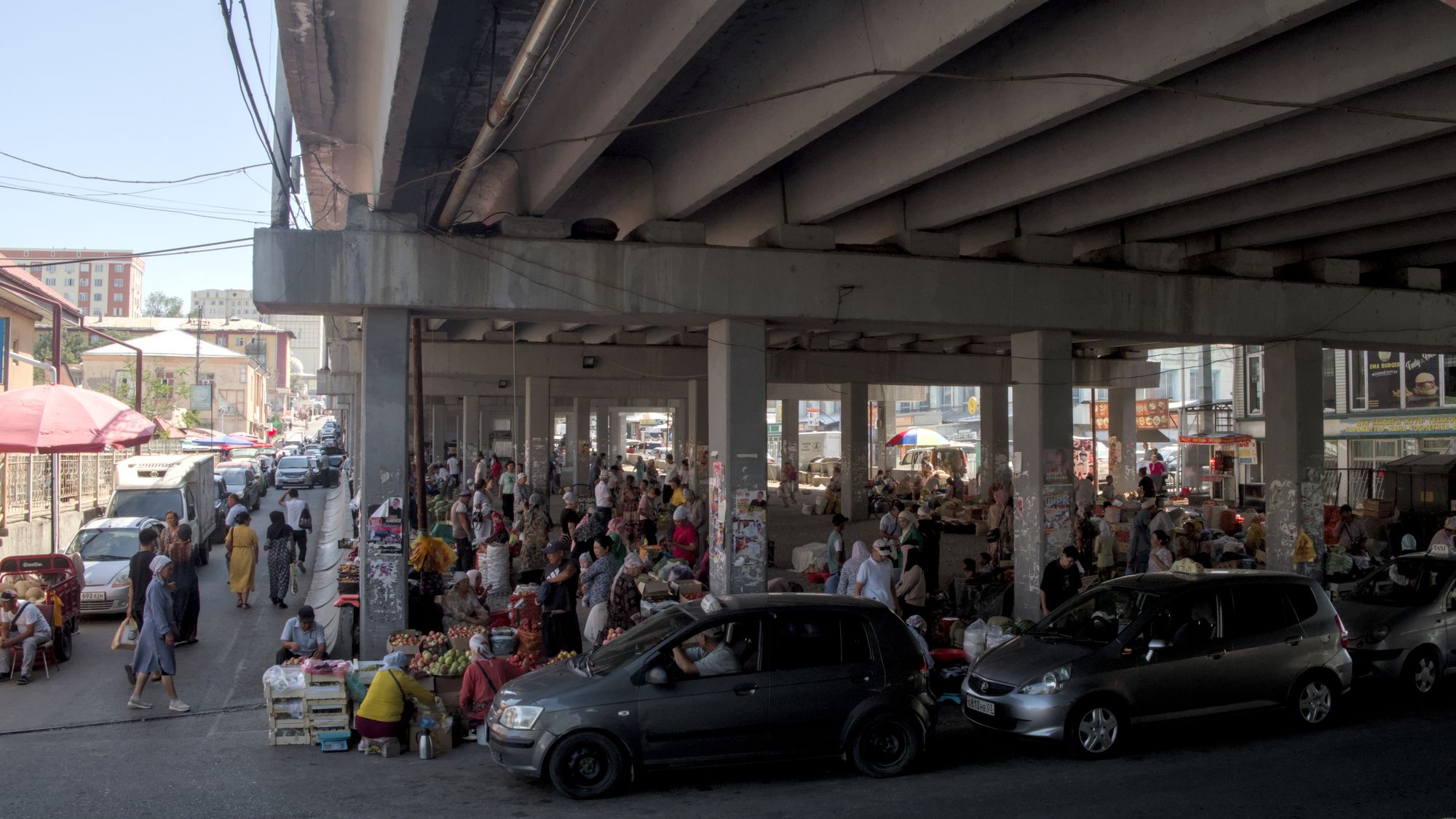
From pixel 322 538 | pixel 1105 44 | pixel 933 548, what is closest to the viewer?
pixel 1105 44

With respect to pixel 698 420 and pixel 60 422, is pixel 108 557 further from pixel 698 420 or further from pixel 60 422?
pixel 698 420

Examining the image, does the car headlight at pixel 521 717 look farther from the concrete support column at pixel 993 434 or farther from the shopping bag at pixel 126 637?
the concrete support column at pixel 993 434

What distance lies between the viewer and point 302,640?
419 inches

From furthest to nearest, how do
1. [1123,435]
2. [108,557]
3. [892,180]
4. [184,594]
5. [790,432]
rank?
[790,432] < [1123,435] < [108,557] < [184,594] < [892,180]

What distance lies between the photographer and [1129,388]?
117 ft

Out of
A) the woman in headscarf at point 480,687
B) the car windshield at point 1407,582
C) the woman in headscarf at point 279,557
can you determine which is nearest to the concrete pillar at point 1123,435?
the car windshield at point 1407,582

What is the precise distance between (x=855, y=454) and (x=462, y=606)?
20.1 metres

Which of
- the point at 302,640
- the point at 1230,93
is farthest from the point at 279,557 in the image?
the point at 1230,93

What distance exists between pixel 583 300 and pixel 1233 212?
8.57 metres

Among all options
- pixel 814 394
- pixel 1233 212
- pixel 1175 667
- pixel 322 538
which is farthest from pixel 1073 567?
pixel 814 394

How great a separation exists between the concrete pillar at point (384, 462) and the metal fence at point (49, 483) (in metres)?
11.9

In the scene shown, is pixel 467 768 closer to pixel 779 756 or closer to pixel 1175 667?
pixel 779 756

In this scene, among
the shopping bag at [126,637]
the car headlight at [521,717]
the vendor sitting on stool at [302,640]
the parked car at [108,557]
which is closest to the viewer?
the car headlight at [521,717]

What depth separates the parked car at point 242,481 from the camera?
32.2m
